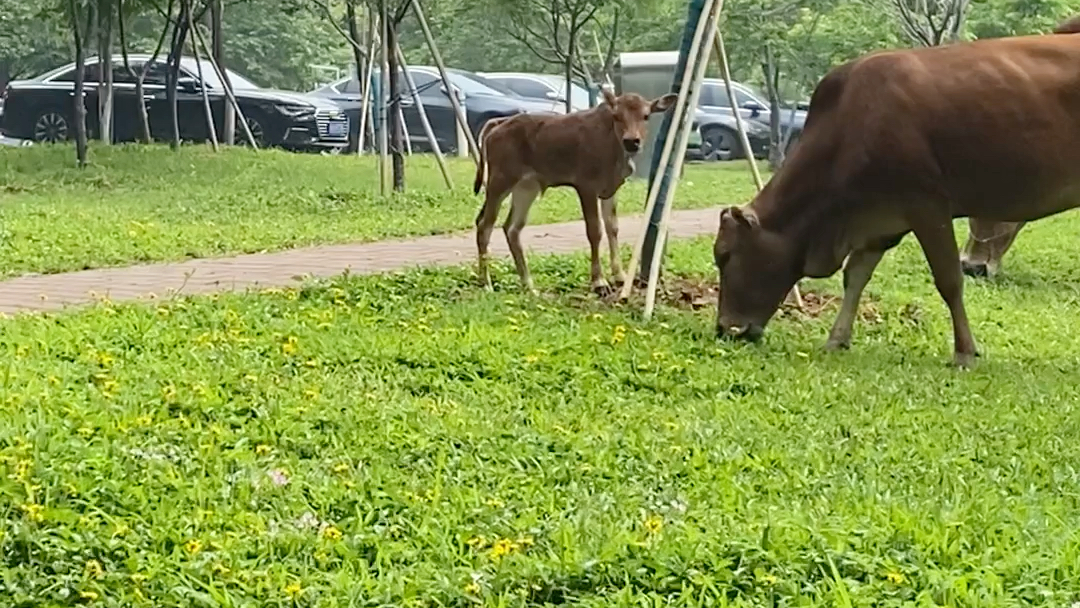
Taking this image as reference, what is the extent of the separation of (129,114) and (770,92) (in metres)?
10.9

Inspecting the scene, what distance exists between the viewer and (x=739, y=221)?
30.2ft

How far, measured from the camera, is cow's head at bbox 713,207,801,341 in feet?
29.9

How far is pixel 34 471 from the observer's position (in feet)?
17.1

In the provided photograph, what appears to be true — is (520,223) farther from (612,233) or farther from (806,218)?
(806,218)

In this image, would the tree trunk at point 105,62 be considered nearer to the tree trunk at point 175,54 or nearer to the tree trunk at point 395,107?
the tree trunk at point 175,54

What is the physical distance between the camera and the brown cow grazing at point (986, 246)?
1291 cm

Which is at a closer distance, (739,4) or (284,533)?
(284,533)

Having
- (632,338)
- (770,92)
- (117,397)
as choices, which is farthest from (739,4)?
(117,397)

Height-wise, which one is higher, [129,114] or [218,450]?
[218,450]

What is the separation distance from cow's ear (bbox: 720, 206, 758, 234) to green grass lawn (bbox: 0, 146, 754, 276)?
4.35 metres

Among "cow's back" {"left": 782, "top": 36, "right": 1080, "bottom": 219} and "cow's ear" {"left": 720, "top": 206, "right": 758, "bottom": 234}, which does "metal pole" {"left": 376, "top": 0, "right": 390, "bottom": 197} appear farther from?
"cow's back" {"left": 782, "top": 36, "right": 1080, "bottom": 219}

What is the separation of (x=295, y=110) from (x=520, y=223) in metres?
17.1

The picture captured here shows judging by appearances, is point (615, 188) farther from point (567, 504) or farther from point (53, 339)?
point (567, 504)

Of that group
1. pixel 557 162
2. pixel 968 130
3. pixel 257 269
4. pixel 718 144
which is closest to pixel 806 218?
pixel 968 130
